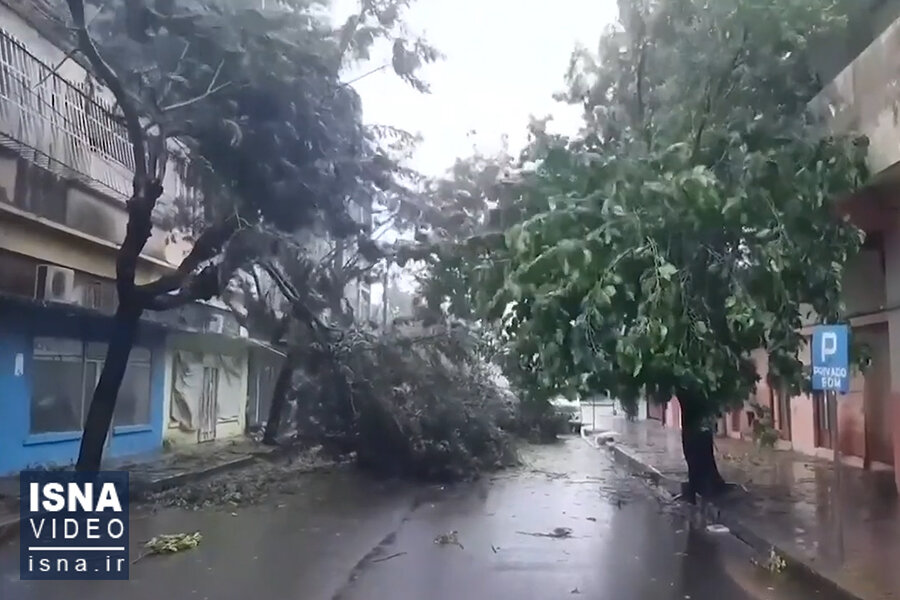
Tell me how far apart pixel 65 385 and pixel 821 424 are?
671 inches

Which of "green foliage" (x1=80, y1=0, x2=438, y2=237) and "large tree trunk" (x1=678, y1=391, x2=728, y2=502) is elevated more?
"green foliage" (x1=80, y1=0, x2=438, y2=237)

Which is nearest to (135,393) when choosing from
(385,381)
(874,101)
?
(385,381)

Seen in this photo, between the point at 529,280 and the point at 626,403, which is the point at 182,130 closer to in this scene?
the point at 529,280

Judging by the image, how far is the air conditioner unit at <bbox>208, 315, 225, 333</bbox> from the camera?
27.2 m

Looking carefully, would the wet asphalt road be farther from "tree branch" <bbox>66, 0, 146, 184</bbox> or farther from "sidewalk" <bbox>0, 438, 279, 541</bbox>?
"tree branch" <bbox>66, 0, 146, 184</bbox>

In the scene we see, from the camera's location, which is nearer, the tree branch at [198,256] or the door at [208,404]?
the tree branch at [198,256]

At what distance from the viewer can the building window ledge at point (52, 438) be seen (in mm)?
17609

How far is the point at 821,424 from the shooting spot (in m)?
23.4

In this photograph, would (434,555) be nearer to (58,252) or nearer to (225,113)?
(225,113)

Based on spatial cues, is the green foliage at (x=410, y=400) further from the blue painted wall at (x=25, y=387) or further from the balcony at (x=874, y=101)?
the balcony at (x=874, y=101)

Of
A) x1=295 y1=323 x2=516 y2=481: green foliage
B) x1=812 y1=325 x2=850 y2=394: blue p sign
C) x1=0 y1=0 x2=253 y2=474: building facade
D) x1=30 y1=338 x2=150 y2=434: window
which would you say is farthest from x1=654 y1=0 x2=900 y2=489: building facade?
x1=30 y1=338 x2=150 y2=434: window

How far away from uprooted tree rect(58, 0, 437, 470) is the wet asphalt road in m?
3.70

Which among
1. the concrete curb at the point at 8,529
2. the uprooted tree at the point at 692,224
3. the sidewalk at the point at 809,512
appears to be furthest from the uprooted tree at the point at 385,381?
the concrete curb at the point at 8,529

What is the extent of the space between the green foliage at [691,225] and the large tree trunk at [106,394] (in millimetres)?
5845
